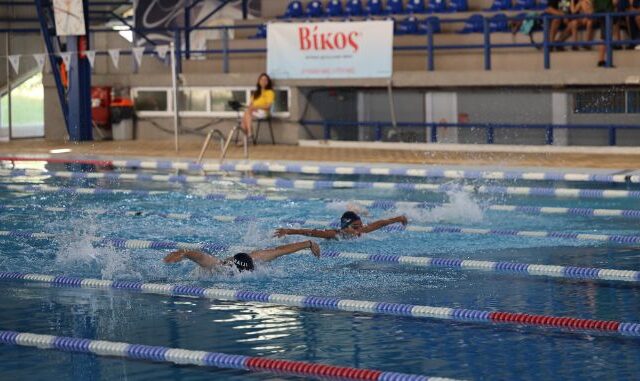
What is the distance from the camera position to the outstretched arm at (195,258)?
24.8 ft

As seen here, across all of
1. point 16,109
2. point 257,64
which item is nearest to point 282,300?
point 257,64

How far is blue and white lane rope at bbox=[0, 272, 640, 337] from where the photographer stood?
6.39m

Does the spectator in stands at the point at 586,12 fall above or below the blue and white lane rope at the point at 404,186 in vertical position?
above

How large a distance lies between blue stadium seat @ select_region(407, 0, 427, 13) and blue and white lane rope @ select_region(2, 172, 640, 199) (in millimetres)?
5733

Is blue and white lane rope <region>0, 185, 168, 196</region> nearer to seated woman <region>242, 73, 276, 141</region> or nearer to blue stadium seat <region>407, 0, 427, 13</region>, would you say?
seated woman <region>242, 73, 276, 141</region>

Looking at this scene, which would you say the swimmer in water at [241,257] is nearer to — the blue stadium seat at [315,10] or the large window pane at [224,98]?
the large window pane at [224,98]

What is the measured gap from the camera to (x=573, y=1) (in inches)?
656

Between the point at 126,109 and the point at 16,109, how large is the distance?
211 inches

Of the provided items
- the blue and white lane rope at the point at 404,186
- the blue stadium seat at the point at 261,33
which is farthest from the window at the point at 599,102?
the blue stadium seat at the point at 261,33

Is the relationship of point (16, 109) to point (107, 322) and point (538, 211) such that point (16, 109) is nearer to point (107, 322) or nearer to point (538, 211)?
point (538, 211)

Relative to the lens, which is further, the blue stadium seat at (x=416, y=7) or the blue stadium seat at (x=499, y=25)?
the blue stadium seat at (x=416, y=7)

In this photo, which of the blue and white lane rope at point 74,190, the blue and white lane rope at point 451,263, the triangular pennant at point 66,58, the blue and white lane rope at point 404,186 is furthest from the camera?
the triangular pennant at point 66,58

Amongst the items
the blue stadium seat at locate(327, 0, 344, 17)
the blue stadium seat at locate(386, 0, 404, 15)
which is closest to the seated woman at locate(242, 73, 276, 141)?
the blue stadium seat at locate(327, 0, 344, 17)

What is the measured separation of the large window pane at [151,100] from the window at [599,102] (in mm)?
7039
